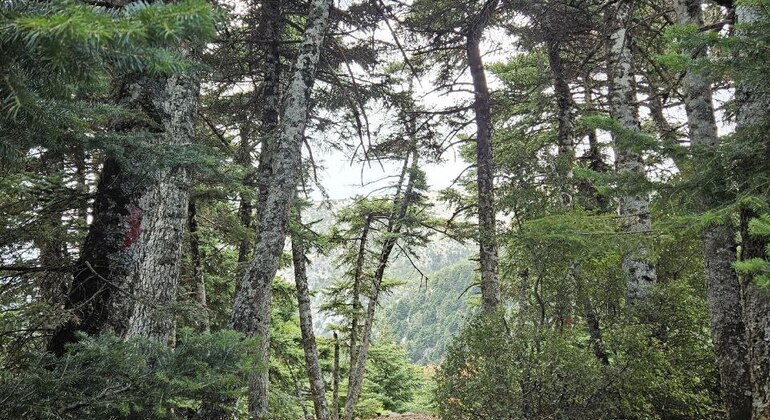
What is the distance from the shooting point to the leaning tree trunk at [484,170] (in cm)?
887

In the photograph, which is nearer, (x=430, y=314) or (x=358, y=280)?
(x=358, y=280)

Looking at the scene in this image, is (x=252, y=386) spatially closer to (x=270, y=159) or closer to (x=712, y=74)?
(x=270, y=159)

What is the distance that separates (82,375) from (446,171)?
11.6 meters

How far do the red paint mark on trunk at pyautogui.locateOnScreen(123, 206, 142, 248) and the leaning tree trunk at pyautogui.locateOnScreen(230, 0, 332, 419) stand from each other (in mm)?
1368

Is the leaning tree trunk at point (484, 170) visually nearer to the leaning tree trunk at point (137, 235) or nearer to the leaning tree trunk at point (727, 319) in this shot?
the leaning tree trunk at point (727, 319)

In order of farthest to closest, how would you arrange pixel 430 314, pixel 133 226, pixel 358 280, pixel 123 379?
pixel 430 314
pixel 358 280
pixel 133 226
pixel 123 379

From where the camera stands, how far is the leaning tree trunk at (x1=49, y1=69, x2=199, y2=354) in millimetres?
3602

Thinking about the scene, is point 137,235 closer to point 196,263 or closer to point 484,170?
point 196,263

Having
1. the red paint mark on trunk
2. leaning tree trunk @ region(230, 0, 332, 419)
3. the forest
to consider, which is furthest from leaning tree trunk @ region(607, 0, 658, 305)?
the red paint mark on trunk

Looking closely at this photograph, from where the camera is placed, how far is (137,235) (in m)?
4.04

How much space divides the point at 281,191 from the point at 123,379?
3.12 meters

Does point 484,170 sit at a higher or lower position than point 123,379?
higher

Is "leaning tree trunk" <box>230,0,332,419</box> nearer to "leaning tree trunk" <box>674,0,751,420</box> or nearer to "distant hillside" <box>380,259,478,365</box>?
"leaning tree trunk" <box>674,0,751,420</box>

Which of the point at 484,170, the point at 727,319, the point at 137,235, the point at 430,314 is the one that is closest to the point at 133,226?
the point at 137,235
